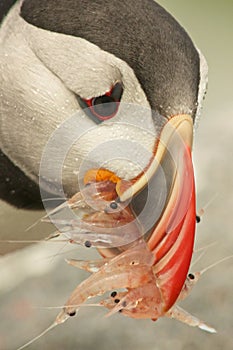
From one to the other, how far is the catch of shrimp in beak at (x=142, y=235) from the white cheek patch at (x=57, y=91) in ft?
0.14

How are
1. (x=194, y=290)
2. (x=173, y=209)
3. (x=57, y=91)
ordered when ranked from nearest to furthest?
1. (x=173, y=209)
2. (x=57, y=91)
3. (x=194, y=290)

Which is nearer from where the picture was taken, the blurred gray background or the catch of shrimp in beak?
the catch of shrimp in beak

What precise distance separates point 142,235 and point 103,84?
23cm

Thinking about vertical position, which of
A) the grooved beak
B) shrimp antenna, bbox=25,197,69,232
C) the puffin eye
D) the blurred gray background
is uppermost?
the puffin eye

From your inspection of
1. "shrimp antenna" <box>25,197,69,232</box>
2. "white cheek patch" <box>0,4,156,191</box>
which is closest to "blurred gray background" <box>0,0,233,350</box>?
"shrimp antenna" <box>25,197,69,232</box>

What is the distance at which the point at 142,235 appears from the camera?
1.15 m

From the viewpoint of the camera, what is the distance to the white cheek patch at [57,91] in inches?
46.6

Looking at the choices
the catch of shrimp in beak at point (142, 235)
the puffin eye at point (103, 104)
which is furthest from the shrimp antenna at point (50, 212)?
the puffin eye at point (103, 104)

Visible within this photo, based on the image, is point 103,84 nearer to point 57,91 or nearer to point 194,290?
point 57,91

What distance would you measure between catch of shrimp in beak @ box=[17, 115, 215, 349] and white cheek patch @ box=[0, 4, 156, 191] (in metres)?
0.04

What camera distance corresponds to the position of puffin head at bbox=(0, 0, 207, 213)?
1.18m

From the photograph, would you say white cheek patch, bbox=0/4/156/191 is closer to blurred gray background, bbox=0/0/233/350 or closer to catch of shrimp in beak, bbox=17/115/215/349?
catch of shrimp in beak, bbox=17/115/215/349

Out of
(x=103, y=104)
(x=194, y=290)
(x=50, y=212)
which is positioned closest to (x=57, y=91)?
(x=103, y=104)

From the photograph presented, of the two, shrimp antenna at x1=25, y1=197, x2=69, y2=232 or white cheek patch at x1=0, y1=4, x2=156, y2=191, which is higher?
white cheek patch at x1=0, y1=4, x2=156, y2=191
